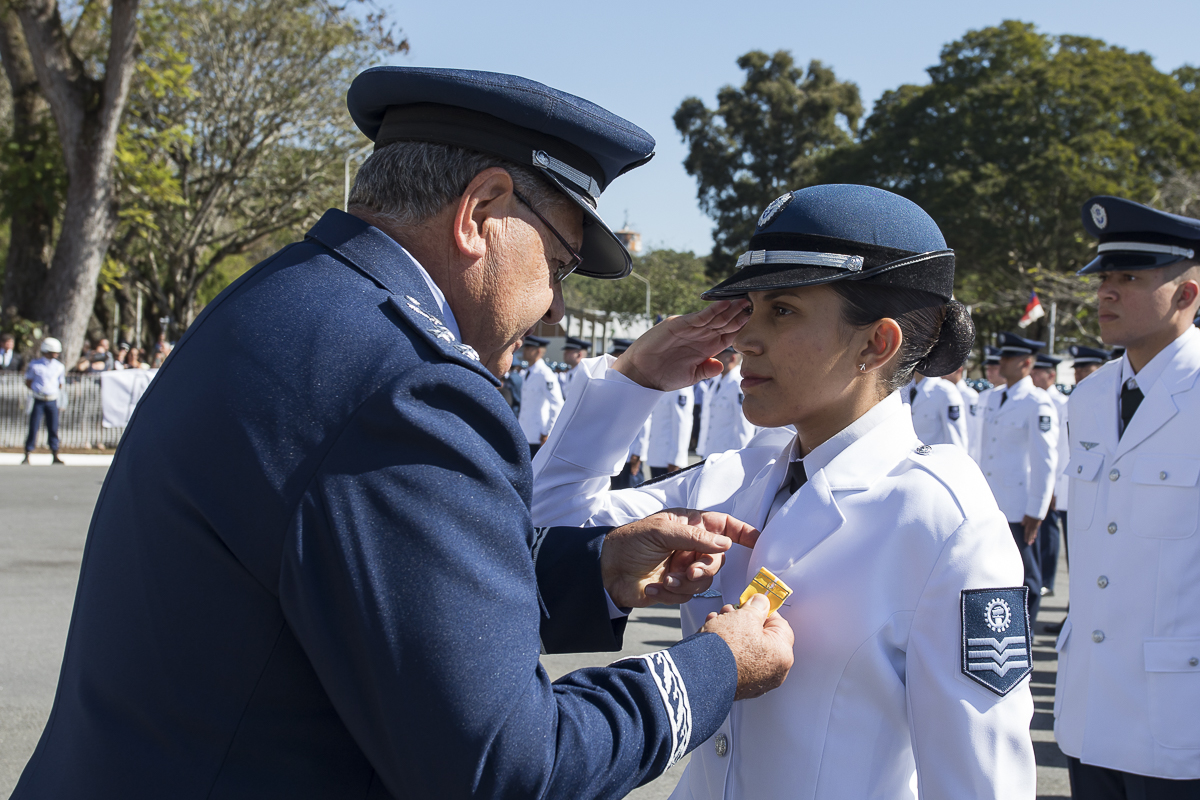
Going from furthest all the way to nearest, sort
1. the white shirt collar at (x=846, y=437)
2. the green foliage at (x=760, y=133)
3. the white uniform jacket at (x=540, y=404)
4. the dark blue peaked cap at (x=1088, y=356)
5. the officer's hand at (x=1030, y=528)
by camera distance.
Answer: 1. the green foliage at (x=760, y=133)
2. the white uniform jacket at (x=540, y=404)
3. the dark blue peaked cap at (x=1088, y=356)
4. the officer's hand at (x=1030, y=528)
5. the white shirt collar at (x=846, y=437)

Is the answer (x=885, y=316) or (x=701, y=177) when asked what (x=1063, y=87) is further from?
(x=885, y=316)

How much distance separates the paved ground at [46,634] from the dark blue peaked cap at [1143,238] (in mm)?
2477

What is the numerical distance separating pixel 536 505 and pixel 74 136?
737 inches

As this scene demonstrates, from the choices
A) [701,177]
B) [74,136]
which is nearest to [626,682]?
[74,136]

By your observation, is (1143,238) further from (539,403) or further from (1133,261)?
(539,403)

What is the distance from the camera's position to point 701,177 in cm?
4444

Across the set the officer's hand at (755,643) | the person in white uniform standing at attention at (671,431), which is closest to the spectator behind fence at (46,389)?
the person in white uniform standing at attention at (671,431)

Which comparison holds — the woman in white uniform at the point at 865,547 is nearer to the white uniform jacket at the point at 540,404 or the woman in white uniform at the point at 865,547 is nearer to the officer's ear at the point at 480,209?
the officer's ear at the point at 480,209

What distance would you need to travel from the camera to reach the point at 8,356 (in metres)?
18.3

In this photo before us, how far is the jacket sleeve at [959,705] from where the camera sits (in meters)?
1.55

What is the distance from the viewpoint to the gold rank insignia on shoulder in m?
1.67

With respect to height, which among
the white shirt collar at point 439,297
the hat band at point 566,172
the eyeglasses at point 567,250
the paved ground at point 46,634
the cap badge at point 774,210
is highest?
the cap badge at point 774,210

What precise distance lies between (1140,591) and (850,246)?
2017mm

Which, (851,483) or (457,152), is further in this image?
(851,483)
